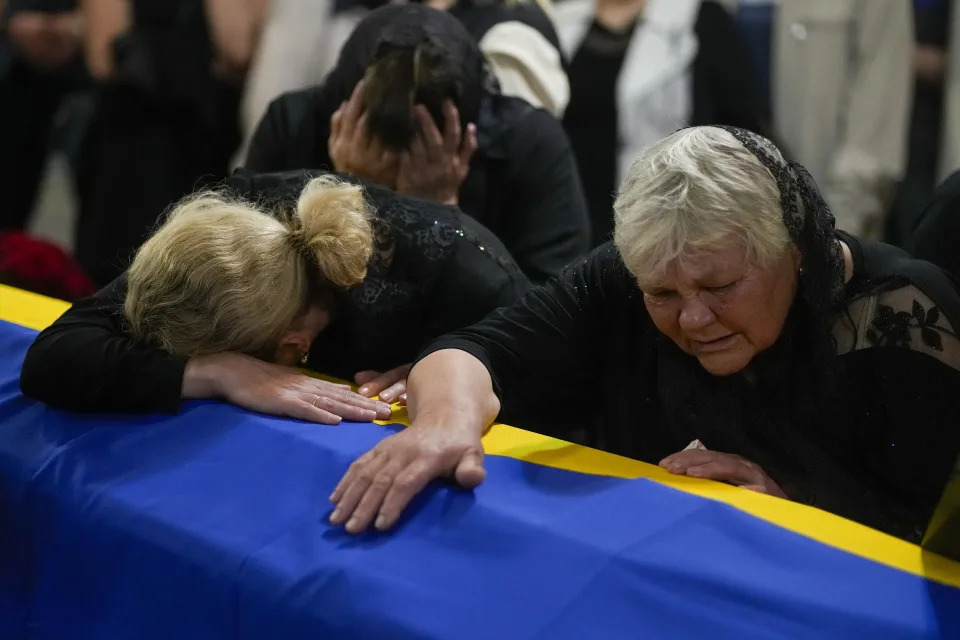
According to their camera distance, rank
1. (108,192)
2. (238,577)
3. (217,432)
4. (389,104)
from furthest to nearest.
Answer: (108,192), (389,104), (217,432), (238,577)

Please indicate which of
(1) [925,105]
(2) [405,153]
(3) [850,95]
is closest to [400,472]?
(2) [405,153]

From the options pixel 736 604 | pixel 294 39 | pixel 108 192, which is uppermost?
pixel 294 39

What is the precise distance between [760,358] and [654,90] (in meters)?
1.52

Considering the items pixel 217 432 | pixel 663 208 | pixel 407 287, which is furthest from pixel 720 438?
pixel 217 432

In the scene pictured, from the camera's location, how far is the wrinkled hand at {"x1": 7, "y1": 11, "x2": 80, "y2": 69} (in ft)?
11.8

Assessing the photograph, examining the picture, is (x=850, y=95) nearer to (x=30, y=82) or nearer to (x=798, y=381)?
(x=798, y=381)

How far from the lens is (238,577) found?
1346 mm

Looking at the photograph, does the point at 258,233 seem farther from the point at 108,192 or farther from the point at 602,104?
the point at 108,192

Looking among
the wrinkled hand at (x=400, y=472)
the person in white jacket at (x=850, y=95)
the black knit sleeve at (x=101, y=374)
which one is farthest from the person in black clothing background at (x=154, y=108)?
the wrinkled hand at (x=400, y=472)

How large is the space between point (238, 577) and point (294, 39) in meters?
1.99

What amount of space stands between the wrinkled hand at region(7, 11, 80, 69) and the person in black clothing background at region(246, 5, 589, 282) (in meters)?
1.54

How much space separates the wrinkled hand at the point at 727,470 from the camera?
1487mm

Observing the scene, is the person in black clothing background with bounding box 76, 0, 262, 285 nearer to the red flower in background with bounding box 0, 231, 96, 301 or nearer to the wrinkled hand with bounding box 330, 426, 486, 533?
the red flower in background with bounding box 0, 231, 96, 301

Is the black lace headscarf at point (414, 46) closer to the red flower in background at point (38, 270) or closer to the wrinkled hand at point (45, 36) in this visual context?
Answer: the red flower in background at point (38, 270)
